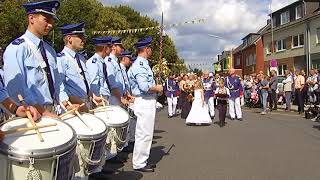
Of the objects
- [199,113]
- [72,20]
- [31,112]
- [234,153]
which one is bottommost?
[234,153]

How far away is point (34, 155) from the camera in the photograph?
11.8 feet

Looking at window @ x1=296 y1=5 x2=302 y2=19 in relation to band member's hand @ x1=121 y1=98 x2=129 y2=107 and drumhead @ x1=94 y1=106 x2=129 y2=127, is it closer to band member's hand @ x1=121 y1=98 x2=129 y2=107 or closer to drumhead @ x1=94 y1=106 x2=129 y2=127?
band member's hand @ x1=121 y1=98 x2=129 y2=107

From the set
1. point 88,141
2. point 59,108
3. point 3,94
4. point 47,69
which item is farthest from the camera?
point 59,108

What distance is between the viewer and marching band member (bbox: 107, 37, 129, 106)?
8531 mm

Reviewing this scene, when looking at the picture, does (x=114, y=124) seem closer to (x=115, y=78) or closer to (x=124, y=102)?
(x=115, y=78)

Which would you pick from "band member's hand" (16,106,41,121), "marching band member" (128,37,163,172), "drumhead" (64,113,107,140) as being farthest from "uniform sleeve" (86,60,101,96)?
"band member's hand" (16,106,41,121)

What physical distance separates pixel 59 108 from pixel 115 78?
3.30 m

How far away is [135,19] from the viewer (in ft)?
178

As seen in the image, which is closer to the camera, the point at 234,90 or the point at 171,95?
the point at 234,90

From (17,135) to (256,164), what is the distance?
5.49 m

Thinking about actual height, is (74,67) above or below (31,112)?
above

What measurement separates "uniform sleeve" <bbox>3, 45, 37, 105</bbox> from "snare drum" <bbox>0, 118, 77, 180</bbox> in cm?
69

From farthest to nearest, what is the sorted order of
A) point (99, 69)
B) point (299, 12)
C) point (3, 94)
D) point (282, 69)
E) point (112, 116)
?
point (282, 69)
point (299, 12)
point (99, 69)
point (112, 116)
point (3, 94)

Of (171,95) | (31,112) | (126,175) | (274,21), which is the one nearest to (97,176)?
(126,175)
